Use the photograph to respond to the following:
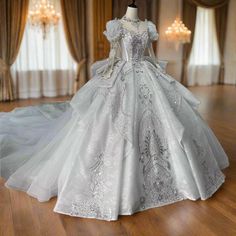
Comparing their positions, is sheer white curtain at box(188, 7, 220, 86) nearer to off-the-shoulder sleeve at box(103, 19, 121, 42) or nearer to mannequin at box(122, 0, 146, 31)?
mannequin at box(122, 0, 146, 31)

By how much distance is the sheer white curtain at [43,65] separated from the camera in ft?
24.9

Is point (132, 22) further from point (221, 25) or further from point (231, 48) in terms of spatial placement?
point (231, 48)

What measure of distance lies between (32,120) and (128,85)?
8.31ft

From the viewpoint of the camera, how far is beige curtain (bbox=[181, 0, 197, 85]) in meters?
9.77

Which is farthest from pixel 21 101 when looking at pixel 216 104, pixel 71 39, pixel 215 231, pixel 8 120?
pixel 215 231

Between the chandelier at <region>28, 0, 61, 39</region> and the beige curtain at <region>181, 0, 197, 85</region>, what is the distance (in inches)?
172

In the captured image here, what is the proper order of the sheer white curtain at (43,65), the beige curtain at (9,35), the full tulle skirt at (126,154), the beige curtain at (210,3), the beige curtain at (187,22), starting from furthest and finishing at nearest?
the beige curtain at (187,22)
the beige curtain at (210,3)
the sheer white curtain at (43,65)
the beige curtain at (9,35)
the full tulle skirt at (126,154)

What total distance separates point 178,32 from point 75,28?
3.17m

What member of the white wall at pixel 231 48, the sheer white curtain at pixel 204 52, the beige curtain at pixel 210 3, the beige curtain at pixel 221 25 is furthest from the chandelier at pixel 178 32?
the white wall at pixel 231 48

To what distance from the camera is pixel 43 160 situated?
2.79m

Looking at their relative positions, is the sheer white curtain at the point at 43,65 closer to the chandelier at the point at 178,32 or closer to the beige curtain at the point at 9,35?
the beige curtain at the point at 9,35

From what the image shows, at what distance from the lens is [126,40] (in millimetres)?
2742

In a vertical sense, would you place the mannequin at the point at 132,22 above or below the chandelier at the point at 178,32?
below

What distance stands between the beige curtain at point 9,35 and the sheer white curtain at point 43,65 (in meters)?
0.22
